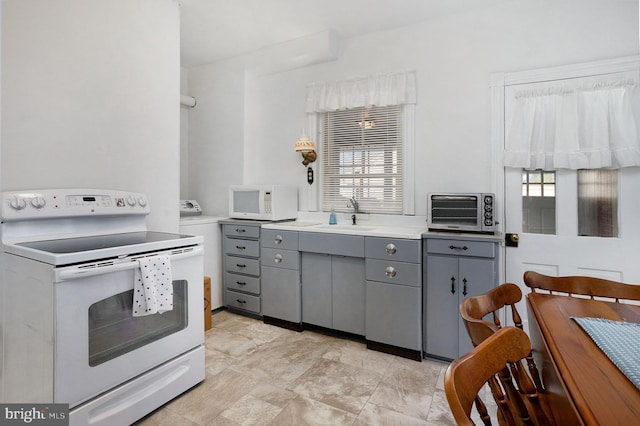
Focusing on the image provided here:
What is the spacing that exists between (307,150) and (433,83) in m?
1.33

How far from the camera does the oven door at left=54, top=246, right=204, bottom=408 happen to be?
60.9 inches

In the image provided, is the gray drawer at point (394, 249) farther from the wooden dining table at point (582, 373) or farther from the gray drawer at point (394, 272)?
the wooden dining table at point (582, 373)

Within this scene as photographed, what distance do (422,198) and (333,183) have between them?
0.95 meters

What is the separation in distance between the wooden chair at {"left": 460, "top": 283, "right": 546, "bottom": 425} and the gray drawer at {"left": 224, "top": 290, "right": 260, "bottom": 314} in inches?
96.2

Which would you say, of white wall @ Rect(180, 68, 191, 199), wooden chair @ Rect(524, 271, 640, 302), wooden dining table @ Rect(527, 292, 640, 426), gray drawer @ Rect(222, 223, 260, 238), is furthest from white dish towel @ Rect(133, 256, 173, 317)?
white wall @ Rect(180, 68, 191, 199)

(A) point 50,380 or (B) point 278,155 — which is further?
(B) point 278,155

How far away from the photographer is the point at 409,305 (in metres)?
2.60

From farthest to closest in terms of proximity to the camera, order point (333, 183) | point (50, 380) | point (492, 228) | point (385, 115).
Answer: point (333, 183)
point (385, 115)
point (492, 228)
point (50, 380)

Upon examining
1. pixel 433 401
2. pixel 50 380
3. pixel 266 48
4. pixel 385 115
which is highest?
pixel 266 48

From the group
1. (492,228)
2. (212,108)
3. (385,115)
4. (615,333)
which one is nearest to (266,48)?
(212,108)

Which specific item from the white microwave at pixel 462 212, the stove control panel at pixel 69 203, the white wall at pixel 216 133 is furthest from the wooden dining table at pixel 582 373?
Answer: the white wall at pixel 216 133

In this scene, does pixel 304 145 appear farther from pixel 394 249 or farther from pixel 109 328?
pixel 109 328

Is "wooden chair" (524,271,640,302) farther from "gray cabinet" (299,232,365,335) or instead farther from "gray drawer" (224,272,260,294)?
"gray drawer" (224,272,260,294)

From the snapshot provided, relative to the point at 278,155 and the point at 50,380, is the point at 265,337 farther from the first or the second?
the point at 278,155
